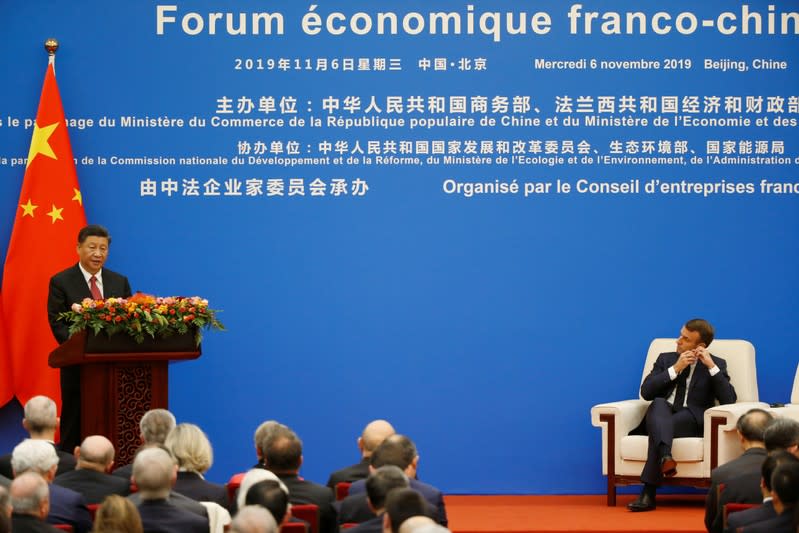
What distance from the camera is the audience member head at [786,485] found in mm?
4348

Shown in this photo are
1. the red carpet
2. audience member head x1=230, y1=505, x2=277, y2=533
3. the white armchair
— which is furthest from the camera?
the white armchair

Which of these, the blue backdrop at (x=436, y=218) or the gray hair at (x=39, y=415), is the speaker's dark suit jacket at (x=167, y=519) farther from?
the blue backdrop at (x=436, y=218)

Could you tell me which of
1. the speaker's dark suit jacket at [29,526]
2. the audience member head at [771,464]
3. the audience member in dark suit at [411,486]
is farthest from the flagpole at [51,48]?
the audience member head at [771,464]

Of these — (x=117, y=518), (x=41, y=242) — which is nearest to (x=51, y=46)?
(x=41, y=242)

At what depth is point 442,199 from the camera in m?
8.13

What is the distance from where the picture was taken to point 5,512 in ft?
12.4

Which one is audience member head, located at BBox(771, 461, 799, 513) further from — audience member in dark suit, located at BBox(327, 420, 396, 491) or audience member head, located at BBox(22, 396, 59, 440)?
audience member head, located at BBox(22, 396, 59, 440)

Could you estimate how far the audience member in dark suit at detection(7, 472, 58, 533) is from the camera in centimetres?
412

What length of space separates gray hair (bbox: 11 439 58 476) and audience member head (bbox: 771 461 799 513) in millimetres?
2458

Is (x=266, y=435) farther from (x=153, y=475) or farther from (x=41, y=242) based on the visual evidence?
(x=41, y=242)

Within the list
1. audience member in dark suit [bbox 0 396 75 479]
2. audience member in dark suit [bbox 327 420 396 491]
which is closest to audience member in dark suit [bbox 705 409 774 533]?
audience member in dark suit [bbox 327 420 396 491]

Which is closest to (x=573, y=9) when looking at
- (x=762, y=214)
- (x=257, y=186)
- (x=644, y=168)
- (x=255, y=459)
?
(x=644, y=168)

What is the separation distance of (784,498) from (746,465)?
35.6 inches

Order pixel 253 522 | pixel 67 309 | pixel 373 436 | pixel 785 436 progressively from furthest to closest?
pixel 67 309, pixel 373 436, pixel 785 436, pixel 253 522
